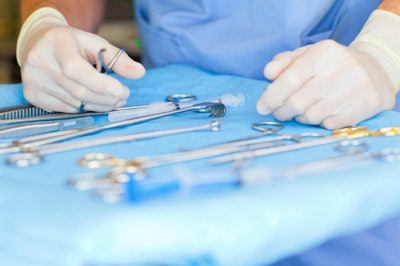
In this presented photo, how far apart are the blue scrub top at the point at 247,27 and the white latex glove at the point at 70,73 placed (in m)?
0.30

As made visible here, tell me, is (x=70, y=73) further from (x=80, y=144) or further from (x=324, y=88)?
(x=324, y=88)

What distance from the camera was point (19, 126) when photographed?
96 centimetres

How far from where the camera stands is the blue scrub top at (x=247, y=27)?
4.23ft

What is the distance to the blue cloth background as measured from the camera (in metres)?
0.60

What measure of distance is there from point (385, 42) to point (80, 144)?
1.91ft

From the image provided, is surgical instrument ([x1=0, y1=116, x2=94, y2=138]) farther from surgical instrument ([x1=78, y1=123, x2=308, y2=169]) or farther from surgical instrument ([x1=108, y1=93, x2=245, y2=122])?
surgical instrument ([x1=78, y1=123, x2=308, y2=169])

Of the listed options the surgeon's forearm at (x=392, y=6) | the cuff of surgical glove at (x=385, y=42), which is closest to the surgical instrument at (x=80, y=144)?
the cuff of surgical glove at (x=385, y=42)

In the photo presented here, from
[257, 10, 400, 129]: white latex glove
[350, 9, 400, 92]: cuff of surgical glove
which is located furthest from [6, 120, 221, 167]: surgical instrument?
[350, 9, 400, 92]: cuff of surgical glove

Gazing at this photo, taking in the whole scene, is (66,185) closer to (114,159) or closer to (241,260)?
(114,159)

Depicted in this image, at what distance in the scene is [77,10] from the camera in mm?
1524

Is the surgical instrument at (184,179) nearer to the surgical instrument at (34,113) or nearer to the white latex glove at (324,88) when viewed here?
the white latex glove at (324,88)

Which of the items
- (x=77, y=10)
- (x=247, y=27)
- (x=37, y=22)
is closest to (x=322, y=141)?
(x=247, y=27)

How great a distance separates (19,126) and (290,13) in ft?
1.97

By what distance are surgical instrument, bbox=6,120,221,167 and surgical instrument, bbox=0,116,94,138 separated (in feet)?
0.34
